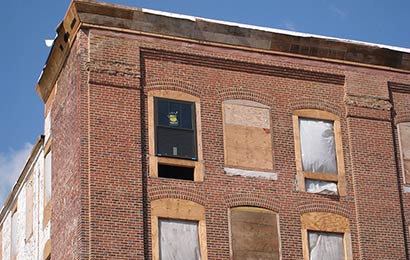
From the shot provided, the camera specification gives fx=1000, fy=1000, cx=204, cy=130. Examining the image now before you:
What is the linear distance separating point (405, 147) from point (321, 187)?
3.37 meters

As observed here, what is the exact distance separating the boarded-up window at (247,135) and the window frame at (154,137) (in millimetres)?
790

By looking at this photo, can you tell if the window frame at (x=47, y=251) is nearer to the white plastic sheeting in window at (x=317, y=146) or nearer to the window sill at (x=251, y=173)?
the window sill at (x=251, y=173)

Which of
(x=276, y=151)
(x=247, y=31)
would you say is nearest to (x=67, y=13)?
(x=247, y=31)

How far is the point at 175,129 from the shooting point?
26.8m

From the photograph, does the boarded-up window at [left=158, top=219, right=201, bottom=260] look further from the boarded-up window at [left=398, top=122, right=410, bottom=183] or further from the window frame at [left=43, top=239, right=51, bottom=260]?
the boarded-up window at [left=398, top=122, right=410, bottom=183]

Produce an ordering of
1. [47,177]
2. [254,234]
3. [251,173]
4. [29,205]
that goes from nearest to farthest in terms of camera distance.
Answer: [254,234] < [251,173] < [47,177] < [29,205]

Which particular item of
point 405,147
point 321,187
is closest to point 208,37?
point 321,187

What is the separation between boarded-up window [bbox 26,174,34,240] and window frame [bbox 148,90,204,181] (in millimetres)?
6800

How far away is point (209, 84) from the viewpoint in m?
27.7

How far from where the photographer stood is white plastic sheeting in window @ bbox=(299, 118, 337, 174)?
91.9ft

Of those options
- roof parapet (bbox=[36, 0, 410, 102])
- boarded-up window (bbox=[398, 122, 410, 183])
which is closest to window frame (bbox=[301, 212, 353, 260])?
boarded-up window (bbox=[398, 122, 410, 183])

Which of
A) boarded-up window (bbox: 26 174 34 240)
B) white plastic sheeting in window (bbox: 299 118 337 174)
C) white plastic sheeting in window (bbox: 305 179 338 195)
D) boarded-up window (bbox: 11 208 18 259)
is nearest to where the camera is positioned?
white plastic sheeting in window (bbox: 305 179 338 195)

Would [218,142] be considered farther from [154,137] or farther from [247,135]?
[154,137]

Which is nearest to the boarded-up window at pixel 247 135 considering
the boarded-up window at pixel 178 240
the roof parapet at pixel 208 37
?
the roof parapet at pixel 208 37
